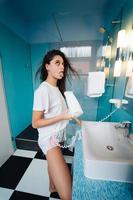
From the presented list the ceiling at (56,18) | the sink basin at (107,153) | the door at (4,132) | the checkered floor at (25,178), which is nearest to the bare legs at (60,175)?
the sink basin at (107,153)

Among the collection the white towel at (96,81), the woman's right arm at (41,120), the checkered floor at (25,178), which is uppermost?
the white towel at (96,81)

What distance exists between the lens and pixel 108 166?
20.4 inches

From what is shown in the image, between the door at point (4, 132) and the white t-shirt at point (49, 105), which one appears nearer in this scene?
the white t-shirt at point (49, 105)

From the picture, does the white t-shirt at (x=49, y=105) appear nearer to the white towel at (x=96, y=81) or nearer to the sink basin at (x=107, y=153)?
the sink basin at (x=107, y=153)

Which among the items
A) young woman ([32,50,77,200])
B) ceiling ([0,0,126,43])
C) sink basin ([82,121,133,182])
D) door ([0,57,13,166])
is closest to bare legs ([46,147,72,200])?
young woman ([32,50,77,200])

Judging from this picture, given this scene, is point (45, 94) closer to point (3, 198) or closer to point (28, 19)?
point (3, 198)

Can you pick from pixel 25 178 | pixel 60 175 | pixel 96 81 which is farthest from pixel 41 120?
pixel 25 178

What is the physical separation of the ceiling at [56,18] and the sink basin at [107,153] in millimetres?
1555

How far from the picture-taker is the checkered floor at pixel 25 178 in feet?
3.98

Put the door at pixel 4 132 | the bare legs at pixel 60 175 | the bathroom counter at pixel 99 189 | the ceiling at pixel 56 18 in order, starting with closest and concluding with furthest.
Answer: the bathroom counter at pixel 99 189 < the bare legs at pixel 60 175 < the door at pixel 4 132 < the ceiling at pixel 56 18

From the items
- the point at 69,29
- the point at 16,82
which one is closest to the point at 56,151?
the point at 16,82

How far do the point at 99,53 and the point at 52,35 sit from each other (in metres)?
0.98

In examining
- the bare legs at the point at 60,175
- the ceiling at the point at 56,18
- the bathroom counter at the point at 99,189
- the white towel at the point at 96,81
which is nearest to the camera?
Answer: the bathroom counter at the point at 99,189

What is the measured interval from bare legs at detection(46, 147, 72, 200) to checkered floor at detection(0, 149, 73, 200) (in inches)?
24.9
